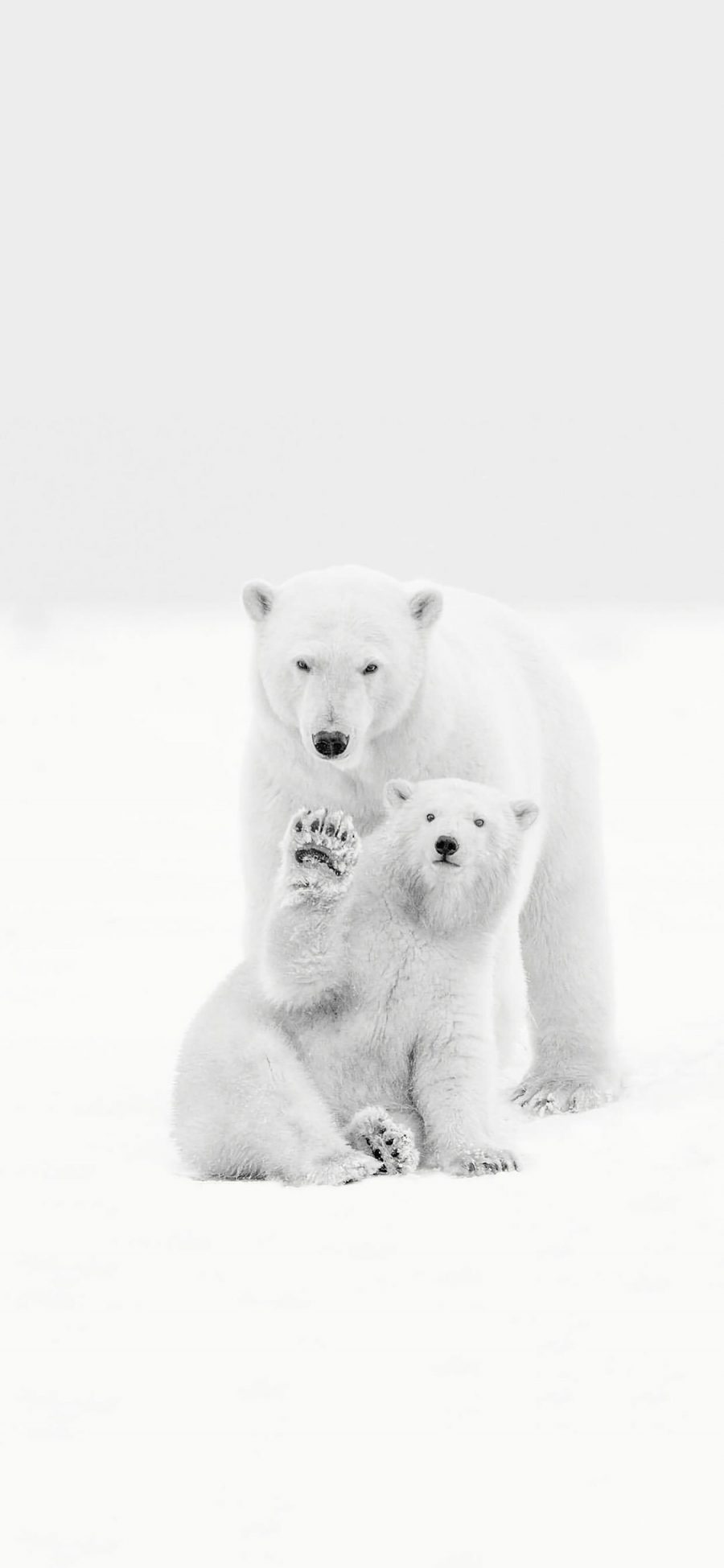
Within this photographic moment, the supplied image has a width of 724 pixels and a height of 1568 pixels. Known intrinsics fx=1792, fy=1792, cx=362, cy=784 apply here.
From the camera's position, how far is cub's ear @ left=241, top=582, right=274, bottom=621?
3877mm

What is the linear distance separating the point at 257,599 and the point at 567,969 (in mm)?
1329

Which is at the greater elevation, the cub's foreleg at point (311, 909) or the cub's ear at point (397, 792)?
the cub's ear at point (397, 792)

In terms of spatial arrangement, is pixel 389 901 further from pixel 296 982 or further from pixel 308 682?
pixel 308 682

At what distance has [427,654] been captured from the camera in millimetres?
3918

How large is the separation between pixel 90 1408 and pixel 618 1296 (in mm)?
813

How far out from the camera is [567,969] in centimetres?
457

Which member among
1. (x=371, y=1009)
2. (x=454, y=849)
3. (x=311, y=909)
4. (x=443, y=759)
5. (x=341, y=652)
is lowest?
(x=371, y=1009)

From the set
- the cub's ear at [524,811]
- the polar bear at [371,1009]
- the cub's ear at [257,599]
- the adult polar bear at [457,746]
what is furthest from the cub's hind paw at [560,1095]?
the cub's ear at [257,599]

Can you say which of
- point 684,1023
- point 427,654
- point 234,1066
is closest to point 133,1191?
point 234,1066

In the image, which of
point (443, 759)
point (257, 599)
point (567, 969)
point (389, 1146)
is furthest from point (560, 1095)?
point (257, 599)

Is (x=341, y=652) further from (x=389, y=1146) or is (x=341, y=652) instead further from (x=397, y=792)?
(x=389, y=1146)

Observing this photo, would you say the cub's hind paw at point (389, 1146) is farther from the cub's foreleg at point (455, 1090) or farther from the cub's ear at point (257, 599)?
the cub's ear at point (257, 599)

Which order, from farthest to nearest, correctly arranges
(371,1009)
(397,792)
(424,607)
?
(424,607) → (397,792) → (371,1009)

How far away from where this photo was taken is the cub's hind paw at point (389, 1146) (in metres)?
3.26
